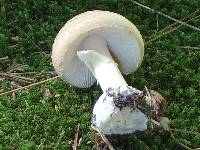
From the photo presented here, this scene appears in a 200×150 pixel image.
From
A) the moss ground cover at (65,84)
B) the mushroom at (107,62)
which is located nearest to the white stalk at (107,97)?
the mushroom at (107,62)

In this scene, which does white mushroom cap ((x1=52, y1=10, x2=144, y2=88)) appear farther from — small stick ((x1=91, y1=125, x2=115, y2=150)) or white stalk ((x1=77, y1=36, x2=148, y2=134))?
small stick ((x1=91, y1=125, x2=115, y2=150))

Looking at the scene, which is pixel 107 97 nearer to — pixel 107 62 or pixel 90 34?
pixel 107 62

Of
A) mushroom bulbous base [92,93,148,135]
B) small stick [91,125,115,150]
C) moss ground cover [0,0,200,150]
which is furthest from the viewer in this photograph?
moss ground cover [0,0,200,150]

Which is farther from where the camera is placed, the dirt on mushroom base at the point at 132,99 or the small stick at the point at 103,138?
the small stick at the point at 103,138

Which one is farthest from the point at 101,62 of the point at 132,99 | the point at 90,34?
the point at 132,99

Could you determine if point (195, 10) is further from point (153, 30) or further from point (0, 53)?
point (0, 53)

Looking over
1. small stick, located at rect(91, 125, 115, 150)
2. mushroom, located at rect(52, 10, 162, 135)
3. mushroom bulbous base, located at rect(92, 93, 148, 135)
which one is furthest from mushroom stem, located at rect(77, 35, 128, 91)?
small stick, located at rect(91, 125, 115, 150)

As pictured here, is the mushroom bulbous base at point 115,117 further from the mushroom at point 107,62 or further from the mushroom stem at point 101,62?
the mushroom stem at point 101,62

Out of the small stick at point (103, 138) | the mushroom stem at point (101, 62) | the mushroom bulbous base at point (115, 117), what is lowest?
the small stick at point (103, 138)
